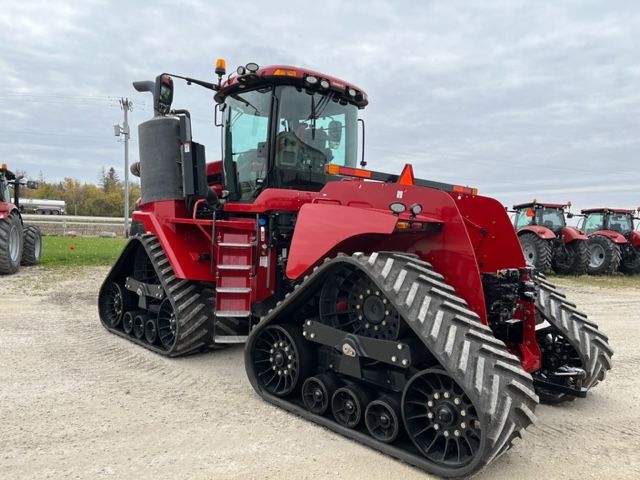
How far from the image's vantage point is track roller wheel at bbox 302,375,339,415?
3842 mm

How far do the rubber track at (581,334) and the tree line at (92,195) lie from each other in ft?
180

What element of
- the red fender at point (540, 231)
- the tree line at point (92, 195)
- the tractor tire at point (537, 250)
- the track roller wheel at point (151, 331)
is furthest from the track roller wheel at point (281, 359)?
the tree line at point (92, 195)

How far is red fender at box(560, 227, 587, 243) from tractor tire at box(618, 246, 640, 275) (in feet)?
8.32

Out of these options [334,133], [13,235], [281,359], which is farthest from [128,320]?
[13,235]

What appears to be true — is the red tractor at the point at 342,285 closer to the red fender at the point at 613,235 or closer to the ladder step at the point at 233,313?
the ladder step at the point at 233,313

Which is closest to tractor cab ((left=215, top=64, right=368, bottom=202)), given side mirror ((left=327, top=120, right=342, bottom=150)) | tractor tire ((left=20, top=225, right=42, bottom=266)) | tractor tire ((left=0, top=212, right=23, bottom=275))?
side mirror ((left=327, top=120, right=342, bottom=150))

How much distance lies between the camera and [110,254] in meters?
17.4

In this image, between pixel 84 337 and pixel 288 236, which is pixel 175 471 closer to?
pixel 288 236

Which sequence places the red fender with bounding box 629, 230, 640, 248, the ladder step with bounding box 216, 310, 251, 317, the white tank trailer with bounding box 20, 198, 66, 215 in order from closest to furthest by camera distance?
1. the ladder step with bounding box 216, 310, 251, 317
2. the red fender with bounding box 629, 230, 640, 248
3. the white tank trailer with bounding box 20, 198, 66, 215

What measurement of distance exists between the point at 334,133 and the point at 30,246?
11.5m

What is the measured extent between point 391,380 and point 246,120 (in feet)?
10.5

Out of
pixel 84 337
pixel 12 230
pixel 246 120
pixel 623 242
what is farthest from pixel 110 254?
pixel 623 242

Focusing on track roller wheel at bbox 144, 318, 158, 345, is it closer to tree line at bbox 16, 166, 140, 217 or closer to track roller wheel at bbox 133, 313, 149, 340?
track roller wheel at bbox 133, 313, 149, 340

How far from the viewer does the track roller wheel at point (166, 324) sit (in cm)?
565
